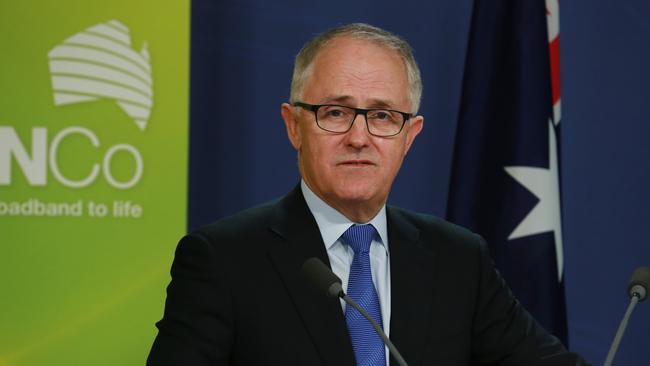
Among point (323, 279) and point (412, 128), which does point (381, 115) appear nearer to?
point (412, 128)

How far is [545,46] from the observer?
134 inches

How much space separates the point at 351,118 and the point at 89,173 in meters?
1.19

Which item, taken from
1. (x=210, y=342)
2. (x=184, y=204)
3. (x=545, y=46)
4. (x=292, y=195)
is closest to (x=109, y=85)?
(x=184, y=204)

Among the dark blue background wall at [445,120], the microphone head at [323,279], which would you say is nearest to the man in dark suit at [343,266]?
the microphone head at [323,279]

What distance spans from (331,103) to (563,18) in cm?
232

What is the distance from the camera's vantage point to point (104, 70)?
2.89 m

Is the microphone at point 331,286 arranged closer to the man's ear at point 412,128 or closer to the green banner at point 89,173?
the man's ear at point 412,128

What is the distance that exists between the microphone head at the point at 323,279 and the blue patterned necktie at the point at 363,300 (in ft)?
1.07

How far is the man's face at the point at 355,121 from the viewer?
2.00 meters

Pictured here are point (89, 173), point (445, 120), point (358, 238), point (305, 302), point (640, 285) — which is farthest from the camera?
point (445, 120)

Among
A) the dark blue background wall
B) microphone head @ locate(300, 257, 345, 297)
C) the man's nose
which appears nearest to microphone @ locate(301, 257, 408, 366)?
microphone head @ locate(300, 257, 345, 297)

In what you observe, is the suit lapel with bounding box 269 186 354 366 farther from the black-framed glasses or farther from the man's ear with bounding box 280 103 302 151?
the black-framed glasses

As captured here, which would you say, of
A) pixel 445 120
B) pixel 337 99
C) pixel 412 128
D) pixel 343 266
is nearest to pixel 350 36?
pixel 337 99

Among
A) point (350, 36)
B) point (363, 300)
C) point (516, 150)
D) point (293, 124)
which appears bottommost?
point (363, 300)
